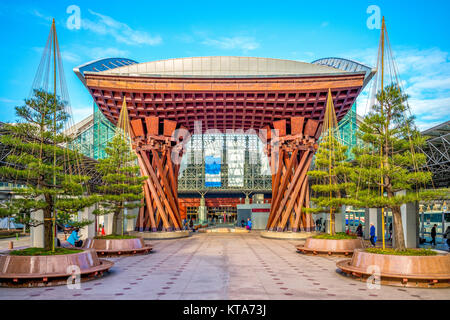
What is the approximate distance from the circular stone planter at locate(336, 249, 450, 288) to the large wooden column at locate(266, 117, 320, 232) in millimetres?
13376

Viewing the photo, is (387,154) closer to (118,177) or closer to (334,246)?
(334,246)

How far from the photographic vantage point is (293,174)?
79.4 ft

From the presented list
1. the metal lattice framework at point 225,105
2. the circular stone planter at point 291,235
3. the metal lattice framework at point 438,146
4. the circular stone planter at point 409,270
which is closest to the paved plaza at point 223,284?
the circular stone planter at point 409,270

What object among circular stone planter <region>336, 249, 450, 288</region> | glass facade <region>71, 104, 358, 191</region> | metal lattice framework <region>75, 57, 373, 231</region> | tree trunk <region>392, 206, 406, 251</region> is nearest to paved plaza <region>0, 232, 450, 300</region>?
circular stone planter <region>336, 249, 450, 288</region>

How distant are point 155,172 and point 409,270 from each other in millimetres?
17791

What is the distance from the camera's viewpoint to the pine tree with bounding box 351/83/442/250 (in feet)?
34.0

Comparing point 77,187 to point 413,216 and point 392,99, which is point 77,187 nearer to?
point 392,99

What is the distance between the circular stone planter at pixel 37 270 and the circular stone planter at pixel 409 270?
7189 mm

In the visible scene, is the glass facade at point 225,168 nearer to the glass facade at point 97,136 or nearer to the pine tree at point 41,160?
the glass facade at point 97,136

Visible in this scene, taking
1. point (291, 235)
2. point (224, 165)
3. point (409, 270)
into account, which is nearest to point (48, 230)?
point (409, 270)

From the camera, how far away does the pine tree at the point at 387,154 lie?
10.4 m

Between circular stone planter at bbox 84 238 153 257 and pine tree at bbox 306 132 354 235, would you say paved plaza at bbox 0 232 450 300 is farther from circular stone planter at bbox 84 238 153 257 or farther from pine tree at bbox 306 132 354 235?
pine tree at bbox 306 132 354 235

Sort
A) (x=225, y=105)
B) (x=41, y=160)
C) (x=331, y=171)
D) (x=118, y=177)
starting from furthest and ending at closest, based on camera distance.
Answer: (x=225, y=105) → (x=118, y=177) → (x=331, y=171) → (x=41, y=160)
